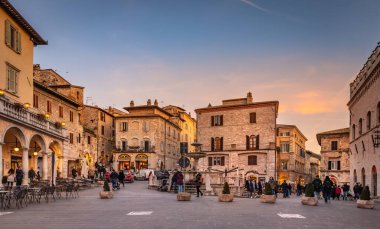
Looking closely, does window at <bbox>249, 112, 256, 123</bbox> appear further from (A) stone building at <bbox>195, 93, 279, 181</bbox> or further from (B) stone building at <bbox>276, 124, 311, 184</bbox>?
(B) stone building at <bbox>276, 124, 311, 184</bbox>

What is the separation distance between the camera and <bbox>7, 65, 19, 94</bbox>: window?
27.7m

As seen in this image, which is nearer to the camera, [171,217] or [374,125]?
[171,217]

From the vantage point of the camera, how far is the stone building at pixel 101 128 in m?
65.7

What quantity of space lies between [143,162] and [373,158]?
45.8 m

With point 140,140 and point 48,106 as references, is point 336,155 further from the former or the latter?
point 48,106

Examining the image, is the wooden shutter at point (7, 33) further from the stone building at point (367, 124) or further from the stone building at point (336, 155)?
the stone building at point (336, 155)

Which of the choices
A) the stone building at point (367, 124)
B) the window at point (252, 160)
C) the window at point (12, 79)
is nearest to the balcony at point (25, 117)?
the window at point (12, 79)

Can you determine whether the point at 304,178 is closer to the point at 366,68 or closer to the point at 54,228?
the point at 366,68

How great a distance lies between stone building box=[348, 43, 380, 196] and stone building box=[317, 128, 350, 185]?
17.9 metres

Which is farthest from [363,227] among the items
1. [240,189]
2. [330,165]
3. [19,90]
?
[330,165]

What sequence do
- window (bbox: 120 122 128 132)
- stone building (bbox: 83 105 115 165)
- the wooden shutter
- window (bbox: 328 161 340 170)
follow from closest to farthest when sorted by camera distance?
the wooden shutter, window (bbox: 328 161 340 170), stone building (bbox: 83 105 115 165), window (bbox: 120 122 128 132)

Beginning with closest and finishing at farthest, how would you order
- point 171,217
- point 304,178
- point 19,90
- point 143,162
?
point 171,217 → point 19,90 → point 143,162 → point 304,178

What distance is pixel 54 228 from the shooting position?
11266 millimetres

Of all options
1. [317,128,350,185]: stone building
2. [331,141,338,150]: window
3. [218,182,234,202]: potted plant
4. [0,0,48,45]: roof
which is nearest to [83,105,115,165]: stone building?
[0,0,48,45]: roof
